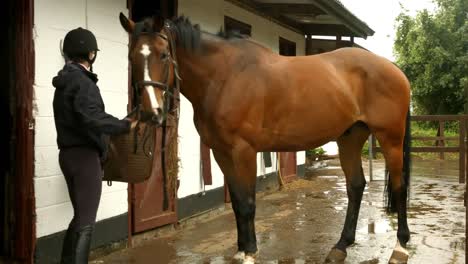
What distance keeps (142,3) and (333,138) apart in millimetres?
3306

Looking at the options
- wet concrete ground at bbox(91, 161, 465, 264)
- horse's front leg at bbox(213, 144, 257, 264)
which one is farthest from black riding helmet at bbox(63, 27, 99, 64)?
wet concrete ground at bbox(91, 161, 465, 264)

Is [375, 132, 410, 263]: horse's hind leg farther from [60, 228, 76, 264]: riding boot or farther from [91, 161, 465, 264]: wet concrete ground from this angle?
[60, 228, 76, 264]: riding boot

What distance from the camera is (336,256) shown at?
173 inches

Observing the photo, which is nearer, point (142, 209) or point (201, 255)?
point (201, 255)

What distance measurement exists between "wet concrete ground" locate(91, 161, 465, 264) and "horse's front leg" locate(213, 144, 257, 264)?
19.8 inches

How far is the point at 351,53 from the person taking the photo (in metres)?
4.66

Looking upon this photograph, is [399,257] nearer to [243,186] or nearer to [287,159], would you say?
[243,186]

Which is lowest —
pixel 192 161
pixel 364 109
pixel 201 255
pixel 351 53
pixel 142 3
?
pixel 201 255

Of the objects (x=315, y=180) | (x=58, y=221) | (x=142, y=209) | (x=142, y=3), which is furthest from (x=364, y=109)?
(x=315, y=180)

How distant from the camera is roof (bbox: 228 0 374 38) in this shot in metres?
7.46

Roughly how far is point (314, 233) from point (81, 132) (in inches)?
126

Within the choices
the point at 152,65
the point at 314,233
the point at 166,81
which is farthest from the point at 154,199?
the point at 152,65

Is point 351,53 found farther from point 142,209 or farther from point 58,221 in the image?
point 58,221

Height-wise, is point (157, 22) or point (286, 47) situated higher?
point (286, 47)
